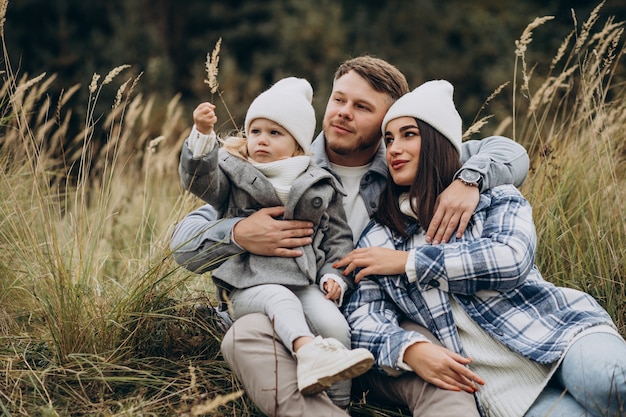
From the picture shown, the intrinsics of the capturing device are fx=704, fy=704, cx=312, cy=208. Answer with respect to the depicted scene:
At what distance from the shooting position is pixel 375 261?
103 inches

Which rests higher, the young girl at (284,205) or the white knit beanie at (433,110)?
the white knit beanie at (433,110)

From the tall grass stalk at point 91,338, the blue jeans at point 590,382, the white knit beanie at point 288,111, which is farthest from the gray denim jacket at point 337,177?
the blue jeans at point 590,382

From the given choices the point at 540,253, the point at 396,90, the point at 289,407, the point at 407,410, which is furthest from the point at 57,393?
the point at 540,253

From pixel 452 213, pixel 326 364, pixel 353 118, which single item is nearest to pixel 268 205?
pixel 353 118

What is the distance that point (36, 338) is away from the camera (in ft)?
9.16

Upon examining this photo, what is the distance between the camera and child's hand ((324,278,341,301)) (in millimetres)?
2664

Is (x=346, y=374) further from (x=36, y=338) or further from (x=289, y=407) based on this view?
(x=36, y=338)

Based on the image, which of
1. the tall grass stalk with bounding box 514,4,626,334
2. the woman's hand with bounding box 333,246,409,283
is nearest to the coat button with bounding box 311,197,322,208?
the woman's hand with bounding box 333,246,409,283

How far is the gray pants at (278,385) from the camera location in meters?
2.28

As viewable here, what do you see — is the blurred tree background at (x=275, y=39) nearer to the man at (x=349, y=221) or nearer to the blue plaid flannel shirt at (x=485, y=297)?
the man at (x=349, y=221)

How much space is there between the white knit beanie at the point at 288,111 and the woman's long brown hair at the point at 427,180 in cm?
46

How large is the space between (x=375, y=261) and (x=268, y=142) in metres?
0.67

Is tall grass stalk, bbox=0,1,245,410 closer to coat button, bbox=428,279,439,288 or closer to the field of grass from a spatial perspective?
the field of grass

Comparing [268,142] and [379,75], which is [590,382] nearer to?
[268,142]
